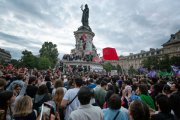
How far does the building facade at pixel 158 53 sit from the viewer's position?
7150 centimetres

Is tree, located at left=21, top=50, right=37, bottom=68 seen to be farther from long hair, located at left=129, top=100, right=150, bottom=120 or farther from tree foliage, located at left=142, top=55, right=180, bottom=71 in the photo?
long hair, located at left=129, top=100, right=150, bottom=120

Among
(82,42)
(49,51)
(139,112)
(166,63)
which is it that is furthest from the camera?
(49,51)

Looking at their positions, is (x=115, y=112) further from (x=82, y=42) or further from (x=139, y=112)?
(x=82, y=42)

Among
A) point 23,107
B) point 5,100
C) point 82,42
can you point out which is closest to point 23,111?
point 23,107

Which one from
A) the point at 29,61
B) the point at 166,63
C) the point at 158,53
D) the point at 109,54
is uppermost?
the point at 158,53

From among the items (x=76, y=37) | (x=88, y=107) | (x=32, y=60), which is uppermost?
(x=76, y=37)

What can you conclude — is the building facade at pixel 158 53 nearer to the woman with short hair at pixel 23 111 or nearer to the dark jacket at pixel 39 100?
the dark jacket at pixel 39 100

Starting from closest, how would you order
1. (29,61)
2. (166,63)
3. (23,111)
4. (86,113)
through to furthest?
(86,113), (23,111), (166,63), (29,61)

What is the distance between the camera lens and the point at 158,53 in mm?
94938

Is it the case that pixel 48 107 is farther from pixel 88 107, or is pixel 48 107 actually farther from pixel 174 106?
pixel 174 106

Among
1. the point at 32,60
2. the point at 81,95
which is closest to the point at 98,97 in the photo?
the point at 81,95

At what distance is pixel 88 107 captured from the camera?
3850mm

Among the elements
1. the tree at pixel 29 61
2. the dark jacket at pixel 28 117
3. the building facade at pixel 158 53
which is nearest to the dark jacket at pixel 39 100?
the dark jacket at pixel 28 117

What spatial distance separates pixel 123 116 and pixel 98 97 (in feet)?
9.09
